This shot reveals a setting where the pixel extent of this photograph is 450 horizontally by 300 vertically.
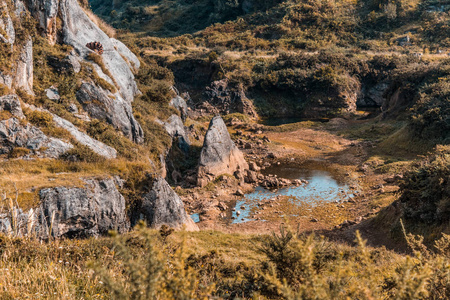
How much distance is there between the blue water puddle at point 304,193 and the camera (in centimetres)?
2061

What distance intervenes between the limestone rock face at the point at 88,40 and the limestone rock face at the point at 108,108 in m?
3.34

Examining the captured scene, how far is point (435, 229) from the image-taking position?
42.2 ft

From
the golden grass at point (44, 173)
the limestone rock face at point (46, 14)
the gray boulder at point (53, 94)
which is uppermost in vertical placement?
the limestone rock face at point (46, 14)

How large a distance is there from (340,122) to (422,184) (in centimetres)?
3149

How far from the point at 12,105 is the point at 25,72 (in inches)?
156

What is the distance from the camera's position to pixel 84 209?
1125cm

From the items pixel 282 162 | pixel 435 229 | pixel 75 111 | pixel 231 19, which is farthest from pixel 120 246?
pixel 231 19

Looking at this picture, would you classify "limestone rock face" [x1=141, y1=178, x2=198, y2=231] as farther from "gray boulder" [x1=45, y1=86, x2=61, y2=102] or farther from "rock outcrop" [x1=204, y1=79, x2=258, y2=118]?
"rock outcrop" [x1=204, y1=79, x2=258, y2=118]

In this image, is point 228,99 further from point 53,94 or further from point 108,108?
point 53,94

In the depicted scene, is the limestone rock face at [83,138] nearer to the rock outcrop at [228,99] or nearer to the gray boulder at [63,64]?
the gray boulder at [63,64]

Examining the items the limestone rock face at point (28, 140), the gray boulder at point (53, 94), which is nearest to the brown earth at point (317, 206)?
the limestone rock face at point (28, 140)

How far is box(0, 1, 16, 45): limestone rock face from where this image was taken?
49.4 feet

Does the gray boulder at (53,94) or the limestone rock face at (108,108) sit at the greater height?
the gray boulder at (53,94)

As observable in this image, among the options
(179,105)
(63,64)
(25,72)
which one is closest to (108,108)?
(63,64)
